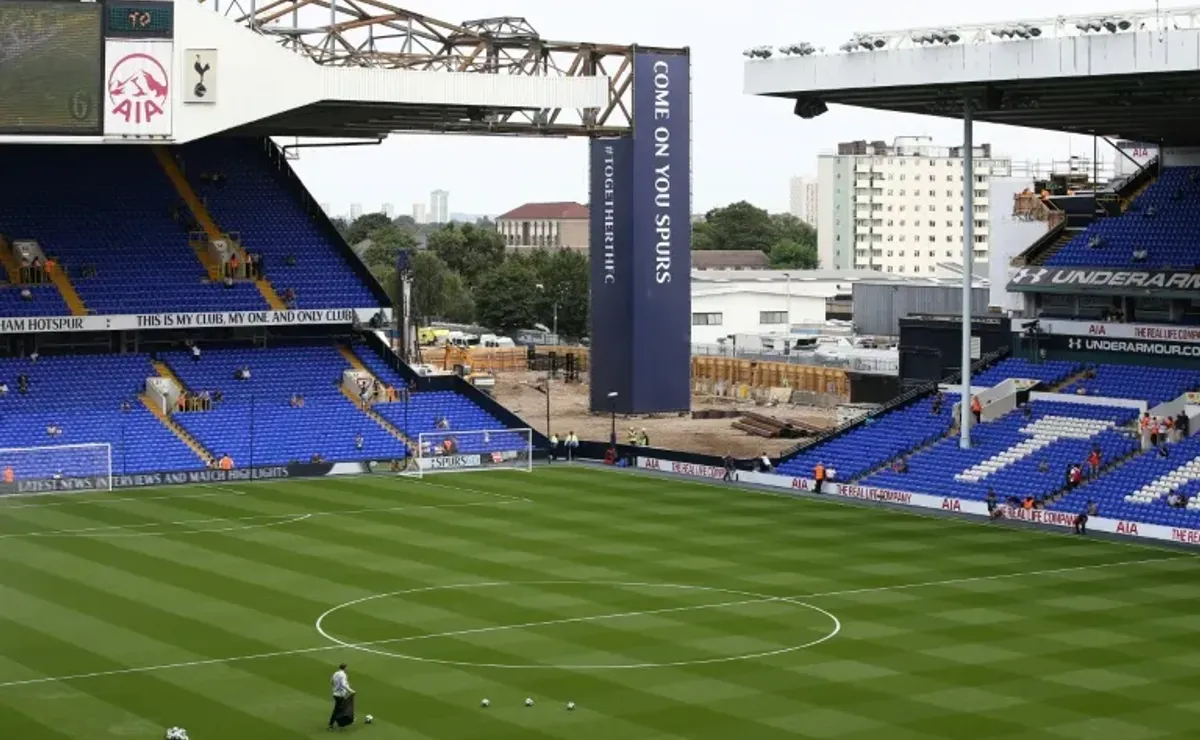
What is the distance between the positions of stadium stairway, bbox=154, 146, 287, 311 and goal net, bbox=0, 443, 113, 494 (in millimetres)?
12804

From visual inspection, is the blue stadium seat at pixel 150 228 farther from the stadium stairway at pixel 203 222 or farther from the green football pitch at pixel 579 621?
the green football pitch at pixel 579 621

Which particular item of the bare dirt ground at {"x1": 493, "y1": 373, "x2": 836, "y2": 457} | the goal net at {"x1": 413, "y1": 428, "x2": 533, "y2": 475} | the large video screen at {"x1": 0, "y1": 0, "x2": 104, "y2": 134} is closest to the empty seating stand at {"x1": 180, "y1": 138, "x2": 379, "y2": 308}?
the goal net at {"x1": 413, "y1": 428, "x2": 533, "y2": 475}

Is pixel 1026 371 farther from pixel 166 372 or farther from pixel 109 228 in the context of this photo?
pixel 109 228

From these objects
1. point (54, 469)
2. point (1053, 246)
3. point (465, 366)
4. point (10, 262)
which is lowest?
point (54, 469)

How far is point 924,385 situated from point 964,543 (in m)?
20.9

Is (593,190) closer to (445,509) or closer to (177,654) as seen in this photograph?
(445,509)

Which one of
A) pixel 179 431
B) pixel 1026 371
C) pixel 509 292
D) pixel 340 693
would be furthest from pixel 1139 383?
pixel 509 292

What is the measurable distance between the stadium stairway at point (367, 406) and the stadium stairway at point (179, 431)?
727 centimetres

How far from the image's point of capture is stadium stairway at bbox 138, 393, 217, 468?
69125mm

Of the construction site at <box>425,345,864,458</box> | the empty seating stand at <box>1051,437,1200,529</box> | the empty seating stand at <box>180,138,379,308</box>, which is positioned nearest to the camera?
the empty seating stand at <box>1051,437,1200,529</box>

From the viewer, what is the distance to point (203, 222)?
79875 mm

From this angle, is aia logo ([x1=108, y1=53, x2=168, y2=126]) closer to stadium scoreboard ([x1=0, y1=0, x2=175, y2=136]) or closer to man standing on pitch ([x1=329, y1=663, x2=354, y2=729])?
stadium scoreboard ([x1=0, y1=0, x2=175, y2=136])

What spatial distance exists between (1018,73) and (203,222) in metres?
35.2

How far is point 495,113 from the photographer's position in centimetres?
7775
